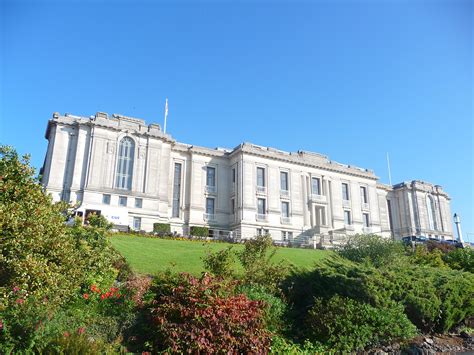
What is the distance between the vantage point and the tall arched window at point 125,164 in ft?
140

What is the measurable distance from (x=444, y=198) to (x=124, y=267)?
7052 cm

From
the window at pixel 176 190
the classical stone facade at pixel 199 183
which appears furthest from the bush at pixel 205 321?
the window at pixel 176 190

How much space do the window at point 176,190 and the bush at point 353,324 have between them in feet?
122

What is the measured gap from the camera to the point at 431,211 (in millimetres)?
69125

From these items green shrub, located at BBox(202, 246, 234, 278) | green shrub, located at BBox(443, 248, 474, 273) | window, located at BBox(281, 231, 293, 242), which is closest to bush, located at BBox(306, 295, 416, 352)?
green shrub, located at BBox(202, 246, 234, 278)

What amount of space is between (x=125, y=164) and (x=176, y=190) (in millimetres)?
7434

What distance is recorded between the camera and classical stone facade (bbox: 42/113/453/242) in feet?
136

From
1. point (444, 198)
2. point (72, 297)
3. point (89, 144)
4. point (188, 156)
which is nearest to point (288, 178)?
point (188, 156)

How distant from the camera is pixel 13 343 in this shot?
7.82 m

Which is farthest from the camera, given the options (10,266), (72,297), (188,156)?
(188,156)

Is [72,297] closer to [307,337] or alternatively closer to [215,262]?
[215,262]

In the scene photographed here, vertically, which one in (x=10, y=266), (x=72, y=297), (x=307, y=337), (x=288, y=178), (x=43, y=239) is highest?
(x=288, y=178)

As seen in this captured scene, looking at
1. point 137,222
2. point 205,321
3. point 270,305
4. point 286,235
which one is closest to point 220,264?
point 270,305

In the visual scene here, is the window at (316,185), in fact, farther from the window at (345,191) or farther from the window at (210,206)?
the window at (210,206)
